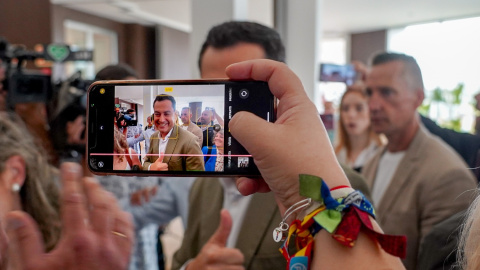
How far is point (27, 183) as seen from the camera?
1167 mm

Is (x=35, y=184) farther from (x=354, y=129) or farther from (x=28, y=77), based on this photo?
(x=354, y=129)

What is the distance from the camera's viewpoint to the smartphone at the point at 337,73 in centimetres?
214

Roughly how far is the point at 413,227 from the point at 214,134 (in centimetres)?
93

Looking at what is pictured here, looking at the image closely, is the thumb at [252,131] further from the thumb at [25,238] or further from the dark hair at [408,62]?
the dark hair at [408,62]

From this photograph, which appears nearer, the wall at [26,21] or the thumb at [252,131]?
the thumb at [252,131]

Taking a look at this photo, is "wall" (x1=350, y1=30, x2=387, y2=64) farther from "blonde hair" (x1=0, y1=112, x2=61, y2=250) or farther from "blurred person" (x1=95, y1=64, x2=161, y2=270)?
"blonde hair" (x1=0, y1=112, x2=61, y2=250)

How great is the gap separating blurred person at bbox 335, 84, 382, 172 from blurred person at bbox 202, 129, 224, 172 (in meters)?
2.45

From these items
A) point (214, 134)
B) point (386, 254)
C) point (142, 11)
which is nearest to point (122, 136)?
point (214, 134)

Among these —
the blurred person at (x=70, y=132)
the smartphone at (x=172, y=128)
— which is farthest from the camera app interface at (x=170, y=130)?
the blurred person at (x=70, y=132)

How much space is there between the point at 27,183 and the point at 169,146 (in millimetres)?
698

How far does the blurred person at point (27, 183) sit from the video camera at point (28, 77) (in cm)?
43

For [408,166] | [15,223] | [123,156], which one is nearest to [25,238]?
[15,223]

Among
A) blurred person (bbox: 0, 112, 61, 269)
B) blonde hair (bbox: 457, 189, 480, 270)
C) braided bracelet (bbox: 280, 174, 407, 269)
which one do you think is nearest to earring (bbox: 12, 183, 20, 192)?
blurred person (bbox: 0, 112, 61, 269)

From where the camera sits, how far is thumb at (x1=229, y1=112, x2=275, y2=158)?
0.58 metres
